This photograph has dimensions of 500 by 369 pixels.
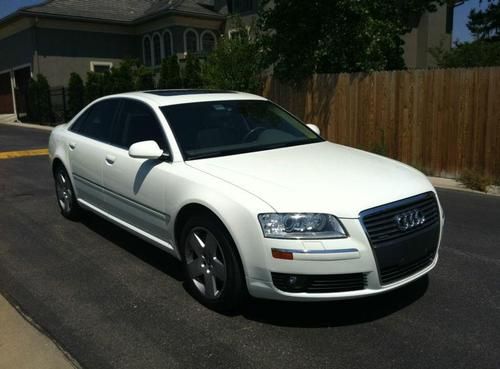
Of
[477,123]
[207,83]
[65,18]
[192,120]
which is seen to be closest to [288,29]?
[207,83]

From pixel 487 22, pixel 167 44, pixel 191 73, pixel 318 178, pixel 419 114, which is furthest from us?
pixel 487 22

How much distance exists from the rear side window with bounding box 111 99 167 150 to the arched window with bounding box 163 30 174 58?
22338 millimetres

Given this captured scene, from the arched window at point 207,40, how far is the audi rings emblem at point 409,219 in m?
24.8

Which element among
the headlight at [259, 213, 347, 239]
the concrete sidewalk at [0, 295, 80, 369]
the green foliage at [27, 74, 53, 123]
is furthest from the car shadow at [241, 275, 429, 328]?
the green foliage at [27, 74, 53, 123]

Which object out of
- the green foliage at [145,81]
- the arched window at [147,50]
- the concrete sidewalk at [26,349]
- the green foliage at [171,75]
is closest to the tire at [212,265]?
the concrete sidewalk at [26,349]

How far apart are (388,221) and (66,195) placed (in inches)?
169

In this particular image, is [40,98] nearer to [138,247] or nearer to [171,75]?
[171,75]

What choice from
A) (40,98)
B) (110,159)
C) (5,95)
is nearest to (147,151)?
(110,159)

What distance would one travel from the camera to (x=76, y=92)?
23.4 meters

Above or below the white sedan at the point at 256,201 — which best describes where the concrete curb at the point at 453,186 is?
below

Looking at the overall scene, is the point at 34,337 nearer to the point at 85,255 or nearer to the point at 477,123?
the point at 85,255

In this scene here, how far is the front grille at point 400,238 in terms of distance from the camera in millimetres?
3395

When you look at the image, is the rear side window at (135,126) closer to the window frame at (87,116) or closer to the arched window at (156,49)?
the window frame at (87,116)

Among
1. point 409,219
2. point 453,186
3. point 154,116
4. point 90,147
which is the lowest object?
point 453,186
